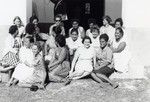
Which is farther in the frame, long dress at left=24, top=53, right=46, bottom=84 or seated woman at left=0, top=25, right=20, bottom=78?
seated woman at left=0, top=25, right=20, bottom=78

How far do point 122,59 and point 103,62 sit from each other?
62 cm

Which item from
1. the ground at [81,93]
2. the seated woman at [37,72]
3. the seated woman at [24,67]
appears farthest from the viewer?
the seated woman at [24,67]

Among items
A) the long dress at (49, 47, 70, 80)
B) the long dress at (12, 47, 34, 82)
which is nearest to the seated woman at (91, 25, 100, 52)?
the long dress at (49, 47, 70, 80)

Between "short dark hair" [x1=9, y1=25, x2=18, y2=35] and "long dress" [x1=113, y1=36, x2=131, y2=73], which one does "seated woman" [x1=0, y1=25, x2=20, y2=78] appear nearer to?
"short dark hair" [x1=9, y1=25, x2=18, y2=35]

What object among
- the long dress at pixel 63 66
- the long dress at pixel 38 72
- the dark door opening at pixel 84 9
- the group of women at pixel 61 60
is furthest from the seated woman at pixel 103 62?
the dark door opening at pixel 84 9

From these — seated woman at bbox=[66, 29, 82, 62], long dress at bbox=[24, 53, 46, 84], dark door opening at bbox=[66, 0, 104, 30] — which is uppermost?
dark door opening at bbox=[66, 0, 104, 30]

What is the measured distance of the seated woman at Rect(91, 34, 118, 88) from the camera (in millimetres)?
7823

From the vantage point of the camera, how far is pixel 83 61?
8.03 meters

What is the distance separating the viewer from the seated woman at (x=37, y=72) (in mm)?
7736

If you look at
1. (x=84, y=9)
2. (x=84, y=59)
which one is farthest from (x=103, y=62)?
(x=84, y=9)

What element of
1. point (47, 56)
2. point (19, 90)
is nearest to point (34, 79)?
point (19, 90)

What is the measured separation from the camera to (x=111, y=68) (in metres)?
8.08

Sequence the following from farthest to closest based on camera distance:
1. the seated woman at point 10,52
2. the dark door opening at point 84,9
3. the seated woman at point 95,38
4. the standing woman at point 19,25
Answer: the dark door opening at point 84,9, the standing woman at point 19,25, the seated woman at point 95,38, the seated woman at point 10,52

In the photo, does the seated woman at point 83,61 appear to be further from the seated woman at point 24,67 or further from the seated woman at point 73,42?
the seated woman at point 24,67
